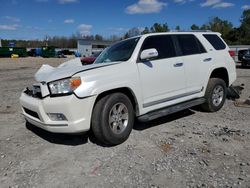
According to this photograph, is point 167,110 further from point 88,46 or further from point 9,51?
point 88,46

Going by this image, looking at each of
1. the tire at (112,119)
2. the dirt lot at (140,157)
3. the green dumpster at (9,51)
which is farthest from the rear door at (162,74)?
the green dumpster at (9,51)

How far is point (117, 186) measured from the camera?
3082mm

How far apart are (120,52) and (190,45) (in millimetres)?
1591

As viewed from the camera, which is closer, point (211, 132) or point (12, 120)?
point (211, 132)

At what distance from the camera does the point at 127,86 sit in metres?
4.24

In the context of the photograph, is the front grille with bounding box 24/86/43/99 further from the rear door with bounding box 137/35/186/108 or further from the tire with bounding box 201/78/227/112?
the tire with bounding box 201/78/227/112

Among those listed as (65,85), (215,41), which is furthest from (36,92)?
(215,41)

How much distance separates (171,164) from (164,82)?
1.67 metres

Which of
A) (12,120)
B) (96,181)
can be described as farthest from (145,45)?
(12,120)

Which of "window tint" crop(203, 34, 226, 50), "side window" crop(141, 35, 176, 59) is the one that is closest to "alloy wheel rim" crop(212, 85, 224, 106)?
"window tint" crop(203, 34, 226, 50)

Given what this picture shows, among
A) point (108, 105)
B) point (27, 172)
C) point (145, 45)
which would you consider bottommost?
point (27, 172)

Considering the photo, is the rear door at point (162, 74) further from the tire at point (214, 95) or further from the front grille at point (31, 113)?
the front grille at point (31, 113)

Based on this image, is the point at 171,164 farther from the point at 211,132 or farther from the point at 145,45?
the point at 145,45

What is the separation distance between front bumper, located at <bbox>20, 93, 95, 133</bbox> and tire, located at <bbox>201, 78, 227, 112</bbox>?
123 inches
